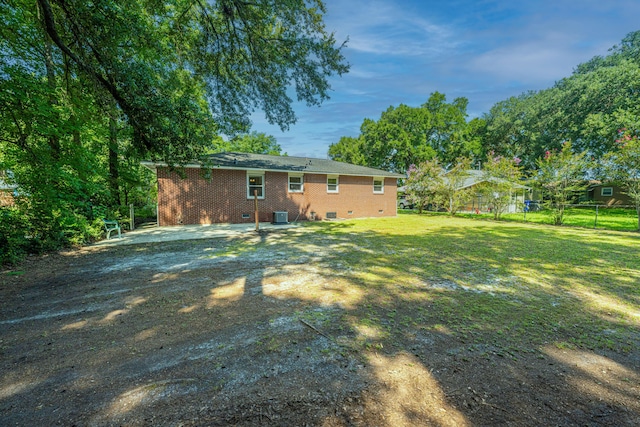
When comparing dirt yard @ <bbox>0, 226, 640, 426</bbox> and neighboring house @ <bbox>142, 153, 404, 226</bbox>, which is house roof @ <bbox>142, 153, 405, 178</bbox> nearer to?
neighboring house @ <bbox>142, 153, 404, 226</bbox>

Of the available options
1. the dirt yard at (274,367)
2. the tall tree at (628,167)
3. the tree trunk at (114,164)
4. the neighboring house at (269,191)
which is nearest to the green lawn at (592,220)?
the tall tree at (628,167)

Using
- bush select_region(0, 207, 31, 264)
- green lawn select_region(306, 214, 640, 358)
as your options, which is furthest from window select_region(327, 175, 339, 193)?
bush select_region(0, 207, 31, 264)

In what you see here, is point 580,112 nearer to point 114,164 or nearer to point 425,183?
point 425,183

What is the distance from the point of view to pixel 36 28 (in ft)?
24.0

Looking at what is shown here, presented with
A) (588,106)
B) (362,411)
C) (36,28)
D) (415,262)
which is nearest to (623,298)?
(415,262)

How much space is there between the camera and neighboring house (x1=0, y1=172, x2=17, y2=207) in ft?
20.3

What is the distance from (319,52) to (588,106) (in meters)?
30.6

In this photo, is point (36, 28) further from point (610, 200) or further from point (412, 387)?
point (610, 200)

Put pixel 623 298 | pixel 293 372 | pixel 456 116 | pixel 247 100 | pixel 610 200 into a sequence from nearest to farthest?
pixel 293 372 → pixel 623 298 → pixel 247 100 → pixel 610 200 → pixel 456 116

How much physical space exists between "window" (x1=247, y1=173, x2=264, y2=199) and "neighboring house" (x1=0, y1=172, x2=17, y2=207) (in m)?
8.33

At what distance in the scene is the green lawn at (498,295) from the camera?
2.71 meters

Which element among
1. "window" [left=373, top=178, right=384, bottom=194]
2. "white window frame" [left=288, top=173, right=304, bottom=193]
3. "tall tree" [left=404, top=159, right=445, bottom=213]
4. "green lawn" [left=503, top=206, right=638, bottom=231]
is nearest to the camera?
"green lawn" [left=503, top=206, right=638, bottom=231]

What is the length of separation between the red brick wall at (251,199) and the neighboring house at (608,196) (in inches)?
1047

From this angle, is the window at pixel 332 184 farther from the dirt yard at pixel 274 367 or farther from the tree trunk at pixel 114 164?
the dirt yard at pixel 274 367
